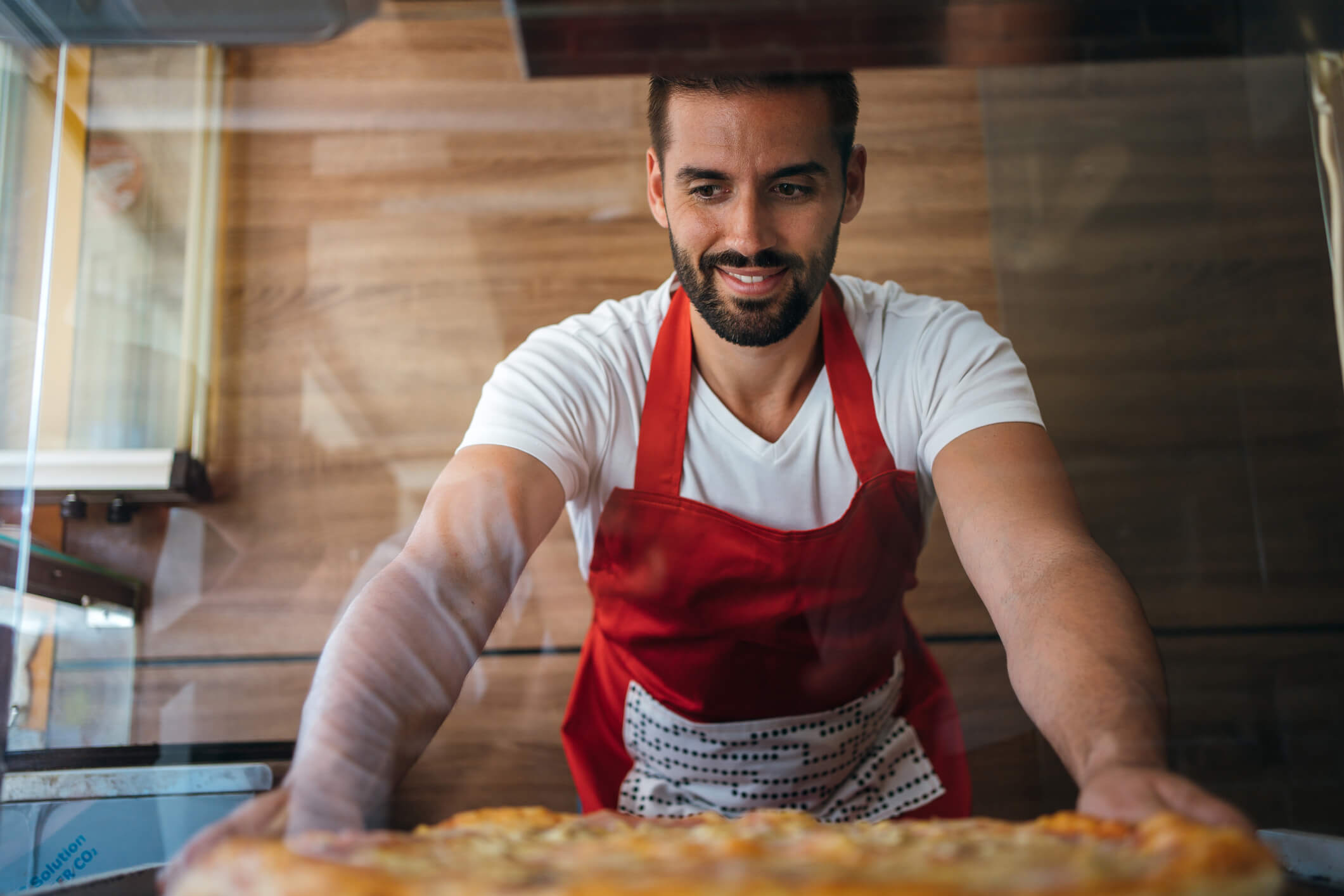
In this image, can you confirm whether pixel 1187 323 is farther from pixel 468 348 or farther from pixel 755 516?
pixel 468 348

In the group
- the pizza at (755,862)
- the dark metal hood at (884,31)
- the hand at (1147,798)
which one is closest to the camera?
the pizza at (755,862)

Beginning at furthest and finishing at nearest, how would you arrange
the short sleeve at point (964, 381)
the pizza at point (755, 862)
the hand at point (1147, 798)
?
1. the short sleeve at point (964, 381)
2. the hand at point (1147, 798)
3. the pizza at point (755, 862)

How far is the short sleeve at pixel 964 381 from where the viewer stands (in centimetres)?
64

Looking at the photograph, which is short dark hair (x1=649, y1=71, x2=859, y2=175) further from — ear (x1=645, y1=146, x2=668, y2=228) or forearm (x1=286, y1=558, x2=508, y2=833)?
forearm (x1=286, y1=558, x2=508, y2=833)

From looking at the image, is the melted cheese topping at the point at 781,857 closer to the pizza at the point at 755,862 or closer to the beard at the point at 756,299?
the pizza at the point at 755,862

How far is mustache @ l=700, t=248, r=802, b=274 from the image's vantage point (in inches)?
23.9

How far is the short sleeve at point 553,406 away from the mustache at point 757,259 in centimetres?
14

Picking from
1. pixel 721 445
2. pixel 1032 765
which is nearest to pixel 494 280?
pixel 721 445

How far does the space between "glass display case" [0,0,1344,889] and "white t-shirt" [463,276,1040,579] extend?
0.03 meters

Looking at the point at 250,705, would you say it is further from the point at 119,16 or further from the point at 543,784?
the point at 119,16

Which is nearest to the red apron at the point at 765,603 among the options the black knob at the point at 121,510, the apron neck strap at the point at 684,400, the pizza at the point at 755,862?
the apron neck strap at the point at 684,400

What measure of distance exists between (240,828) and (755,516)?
40cm

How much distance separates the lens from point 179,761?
604 mm

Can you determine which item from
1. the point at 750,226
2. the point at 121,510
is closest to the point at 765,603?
the point at 750,226
